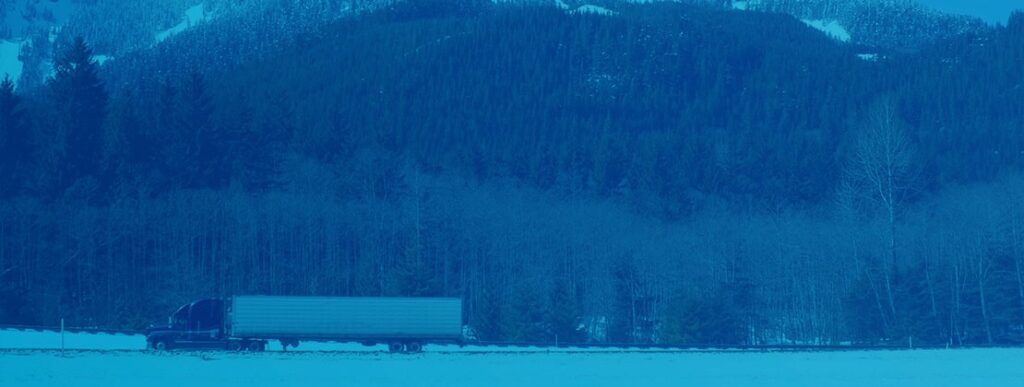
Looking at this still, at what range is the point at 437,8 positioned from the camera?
159125mm

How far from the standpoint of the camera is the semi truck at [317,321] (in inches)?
1463

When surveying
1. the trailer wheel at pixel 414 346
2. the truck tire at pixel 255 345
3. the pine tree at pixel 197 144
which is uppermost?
the pine tree at pixel 197 144

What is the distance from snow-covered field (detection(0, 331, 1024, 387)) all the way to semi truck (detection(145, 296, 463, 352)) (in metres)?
1.90

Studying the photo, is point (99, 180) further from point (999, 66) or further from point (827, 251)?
point (999, 66)

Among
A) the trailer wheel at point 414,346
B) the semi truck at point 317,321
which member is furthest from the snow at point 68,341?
the trailer wheel at point 414,346

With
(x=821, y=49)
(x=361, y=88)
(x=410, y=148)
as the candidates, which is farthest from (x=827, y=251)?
(x=821, y=49)

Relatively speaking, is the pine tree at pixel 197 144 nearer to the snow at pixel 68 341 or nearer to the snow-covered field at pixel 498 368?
the snow at pixel 68 341

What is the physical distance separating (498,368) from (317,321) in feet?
32.1

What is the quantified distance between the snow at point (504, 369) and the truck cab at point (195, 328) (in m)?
2.16

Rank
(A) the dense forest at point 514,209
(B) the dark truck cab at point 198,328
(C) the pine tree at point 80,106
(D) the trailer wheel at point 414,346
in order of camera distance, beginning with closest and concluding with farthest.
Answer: (B) the dark truck cab at point 198,328, (D) the trailer wheel at point 414,346, (A) the dense forest at point 514,209, (C) the pine tree at point 80,106

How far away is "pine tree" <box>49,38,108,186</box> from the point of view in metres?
65.9

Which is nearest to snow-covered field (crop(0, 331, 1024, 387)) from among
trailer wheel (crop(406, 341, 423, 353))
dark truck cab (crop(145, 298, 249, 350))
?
dark truck cab (crop(145, 298, 249, 350))

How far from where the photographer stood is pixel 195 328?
3725 centimetres

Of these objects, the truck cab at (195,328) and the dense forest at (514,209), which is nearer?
the truck cab at (195,328)
